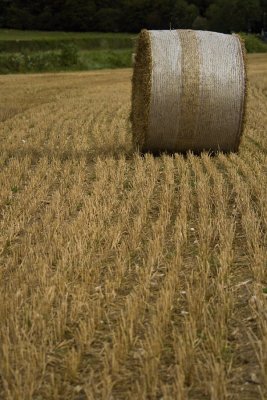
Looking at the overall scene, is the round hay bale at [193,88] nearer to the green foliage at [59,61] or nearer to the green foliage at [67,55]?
the green foliage at [59,61]

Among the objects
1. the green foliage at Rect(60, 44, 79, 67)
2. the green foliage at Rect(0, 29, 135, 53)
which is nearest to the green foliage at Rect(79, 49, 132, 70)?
the green foliage at Rect(60, 44, 79, 67)

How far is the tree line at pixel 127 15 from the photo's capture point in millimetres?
74562

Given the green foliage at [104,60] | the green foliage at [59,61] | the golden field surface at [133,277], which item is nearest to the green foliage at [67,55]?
the green foliage at [59,61]

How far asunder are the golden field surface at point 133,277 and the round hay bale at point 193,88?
40 cm

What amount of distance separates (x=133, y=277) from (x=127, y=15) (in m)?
77.1

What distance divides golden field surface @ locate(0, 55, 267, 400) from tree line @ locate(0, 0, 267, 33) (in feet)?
220

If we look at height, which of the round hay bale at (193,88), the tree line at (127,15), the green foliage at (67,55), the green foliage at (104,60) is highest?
the round hay bale at (193,88)

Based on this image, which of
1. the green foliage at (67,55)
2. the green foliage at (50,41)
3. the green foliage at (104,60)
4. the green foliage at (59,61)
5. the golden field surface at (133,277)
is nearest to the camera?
the golden field surface at (133,277)

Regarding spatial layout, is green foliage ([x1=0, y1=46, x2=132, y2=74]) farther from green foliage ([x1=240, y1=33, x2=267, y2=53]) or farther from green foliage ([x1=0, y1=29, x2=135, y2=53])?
green foliage ([x1=240, y1=33, x2=267, y2=53])

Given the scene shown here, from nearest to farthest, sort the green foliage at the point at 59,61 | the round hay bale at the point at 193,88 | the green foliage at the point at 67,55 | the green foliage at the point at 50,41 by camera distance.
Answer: the round hay bale at the point at 193,88 < the green foliage at the point at 59,61 < the green foliage at the point at 67,55 < the green foliage at the point at 50,41

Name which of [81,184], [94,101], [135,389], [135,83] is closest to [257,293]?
[135,389]

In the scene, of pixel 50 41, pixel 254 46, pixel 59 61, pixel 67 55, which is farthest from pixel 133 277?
pixel 254 46

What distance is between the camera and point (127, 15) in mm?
79500

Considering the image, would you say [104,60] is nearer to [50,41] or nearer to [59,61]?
[59,61]
